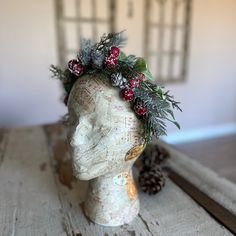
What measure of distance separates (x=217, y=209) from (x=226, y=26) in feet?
7.55

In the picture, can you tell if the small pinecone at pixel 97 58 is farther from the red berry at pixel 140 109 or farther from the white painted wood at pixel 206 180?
the white painted wood at pixel 206 180

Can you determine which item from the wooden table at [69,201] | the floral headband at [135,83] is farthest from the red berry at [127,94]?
the wooden table at [69,201]

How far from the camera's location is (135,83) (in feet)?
1.53

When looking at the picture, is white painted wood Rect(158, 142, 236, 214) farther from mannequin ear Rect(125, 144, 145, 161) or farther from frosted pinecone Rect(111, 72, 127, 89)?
frosted pinecone Rect(111, 72, 127, 89)

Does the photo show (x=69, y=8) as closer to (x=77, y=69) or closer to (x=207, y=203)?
(x=77, y=69)

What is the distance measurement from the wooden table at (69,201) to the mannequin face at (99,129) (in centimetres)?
14

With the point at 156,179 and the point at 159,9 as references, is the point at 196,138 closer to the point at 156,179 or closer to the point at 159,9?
the point at 159,9

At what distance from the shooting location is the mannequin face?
1.55 ft

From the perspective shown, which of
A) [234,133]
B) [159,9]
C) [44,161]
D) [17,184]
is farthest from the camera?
[234,133]

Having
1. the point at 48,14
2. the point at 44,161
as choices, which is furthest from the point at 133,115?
the point at 48,14

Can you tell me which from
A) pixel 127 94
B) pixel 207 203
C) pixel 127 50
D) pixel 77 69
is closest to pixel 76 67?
pixel 77 69

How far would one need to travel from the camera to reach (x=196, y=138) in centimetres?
264

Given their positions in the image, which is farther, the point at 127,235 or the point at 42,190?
the point at 42,190

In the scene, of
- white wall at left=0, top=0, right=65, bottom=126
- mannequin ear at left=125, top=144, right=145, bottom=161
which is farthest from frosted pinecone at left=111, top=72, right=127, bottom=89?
white wall at left=0, top=0, right=65, bottom=126
